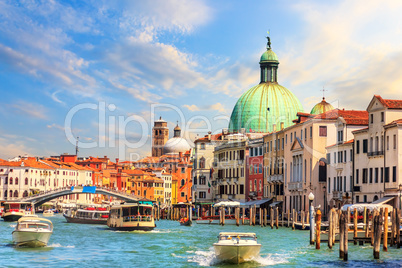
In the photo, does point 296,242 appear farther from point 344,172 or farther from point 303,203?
point 303,203

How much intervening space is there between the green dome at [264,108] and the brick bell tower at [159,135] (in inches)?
4131

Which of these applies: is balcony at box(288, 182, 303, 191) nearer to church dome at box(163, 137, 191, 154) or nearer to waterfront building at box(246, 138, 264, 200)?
waterfront building at box(246, 138, 264, 200)

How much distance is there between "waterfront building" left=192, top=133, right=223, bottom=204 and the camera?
7838cm

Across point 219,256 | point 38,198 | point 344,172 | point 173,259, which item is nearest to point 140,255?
point 173,259

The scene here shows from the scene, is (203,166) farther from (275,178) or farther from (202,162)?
(275,178)

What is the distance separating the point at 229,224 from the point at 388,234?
27.4 m

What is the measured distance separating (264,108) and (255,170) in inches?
633

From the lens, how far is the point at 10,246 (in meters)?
30.5

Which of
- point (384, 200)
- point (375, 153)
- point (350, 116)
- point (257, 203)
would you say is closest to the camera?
point (384, 200)

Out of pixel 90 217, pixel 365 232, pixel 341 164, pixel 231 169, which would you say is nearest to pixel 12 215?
pixel 90 217

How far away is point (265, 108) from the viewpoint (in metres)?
78.5

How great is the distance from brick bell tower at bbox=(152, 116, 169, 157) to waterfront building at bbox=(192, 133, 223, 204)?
105089 millimetres

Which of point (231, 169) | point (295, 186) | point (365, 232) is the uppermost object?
point (231, 169)

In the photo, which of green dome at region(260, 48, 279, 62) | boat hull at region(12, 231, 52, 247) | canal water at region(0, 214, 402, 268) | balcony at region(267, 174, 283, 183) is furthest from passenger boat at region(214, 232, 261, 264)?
green dome at region(260, 48, 279, 62)
